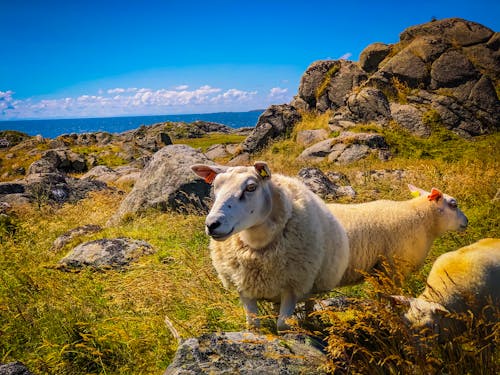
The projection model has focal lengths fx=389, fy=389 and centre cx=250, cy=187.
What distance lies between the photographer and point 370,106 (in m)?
25.0

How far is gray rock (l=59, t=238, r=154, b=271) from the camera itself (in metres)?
7.80

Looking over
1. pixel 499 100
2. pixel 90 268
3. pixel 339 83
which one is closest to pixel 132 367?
pixel 90 268

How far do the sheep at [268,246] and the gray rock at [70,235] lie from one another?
719 cm

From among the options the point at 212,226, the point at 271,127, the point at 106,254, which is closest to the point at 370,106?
the point at 271,127

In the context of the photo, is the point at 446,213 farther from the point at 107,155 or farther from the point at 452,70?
the point at 107,155

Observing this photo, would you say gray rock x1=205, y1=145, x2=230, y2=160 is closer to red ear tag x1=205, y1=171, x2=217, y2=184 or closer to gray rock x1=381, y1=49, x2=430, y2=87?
gray rock x1=381, y1=49, x2=430, y2=87

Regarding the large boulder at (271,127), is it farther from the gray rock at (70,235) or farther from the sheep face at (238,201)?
the sheep face at (238,201)

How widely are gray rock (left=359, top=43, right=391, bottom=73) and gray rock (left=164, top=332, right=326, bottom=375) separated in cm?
2783

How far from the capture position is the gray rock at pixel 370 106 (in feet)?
80.5

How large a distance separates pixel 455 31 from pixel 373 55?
5.26 meters

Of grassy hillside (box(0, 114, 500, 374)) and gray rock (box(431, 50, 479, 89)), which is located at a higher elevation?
gray rock (box(431, 50, 479, 89))

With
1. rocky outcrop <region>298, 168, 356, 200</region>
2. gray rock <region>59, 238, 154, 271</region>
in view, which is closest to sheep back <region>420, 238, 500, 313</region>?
gray rock <region>59, 238, 154, 271</region>

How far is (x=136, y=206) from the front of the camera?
1247 centimetres

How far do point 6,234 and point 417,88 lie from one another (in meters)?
23.5
